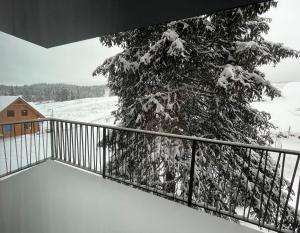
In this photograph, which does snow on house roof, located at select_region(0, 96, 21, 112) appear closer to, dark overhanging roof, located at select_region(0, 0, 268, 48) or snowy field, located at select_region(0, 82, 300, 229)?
dark overhanging roof, located at select_region(0, 0, 268, 48)

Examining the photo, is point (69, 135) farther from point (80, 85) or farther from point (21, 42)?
point (21, 42)

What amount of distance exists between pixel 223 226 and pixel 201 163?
5.48 ft

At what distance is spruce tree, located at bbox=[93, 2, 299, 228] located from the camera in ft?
11.1

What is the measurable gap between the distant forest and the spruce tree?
761 mm

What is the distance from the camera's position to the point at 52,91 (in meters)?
2.41

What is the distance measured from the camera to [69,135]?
3574 millimetres

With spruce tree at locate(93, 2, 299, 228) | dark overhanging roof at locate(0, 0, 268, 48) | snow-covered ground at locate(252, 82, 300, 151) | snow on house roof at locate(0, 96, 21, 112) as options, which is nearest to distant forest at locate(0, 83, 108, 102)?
snow on house roof at locate(0, 96, 21, 112)

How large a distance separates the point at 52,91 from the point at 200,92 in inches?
97.3

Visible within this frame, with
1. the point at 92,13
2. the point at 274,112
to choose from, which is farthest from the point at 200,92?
the point at 92,13

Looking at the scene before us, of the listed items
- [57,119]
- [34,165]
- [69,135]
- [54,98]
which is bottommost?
[34,165]

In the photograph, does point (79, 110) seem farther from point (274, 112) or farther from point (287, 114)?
point (274, 112)

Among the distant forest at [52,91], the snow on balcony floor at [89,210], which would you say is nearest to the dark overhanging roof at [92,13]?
the distant forest at [52,91]

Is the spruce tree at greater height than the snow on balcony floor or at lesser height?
greater

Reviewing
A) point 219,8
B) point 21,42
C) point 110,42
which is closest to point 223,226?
point 219,8
